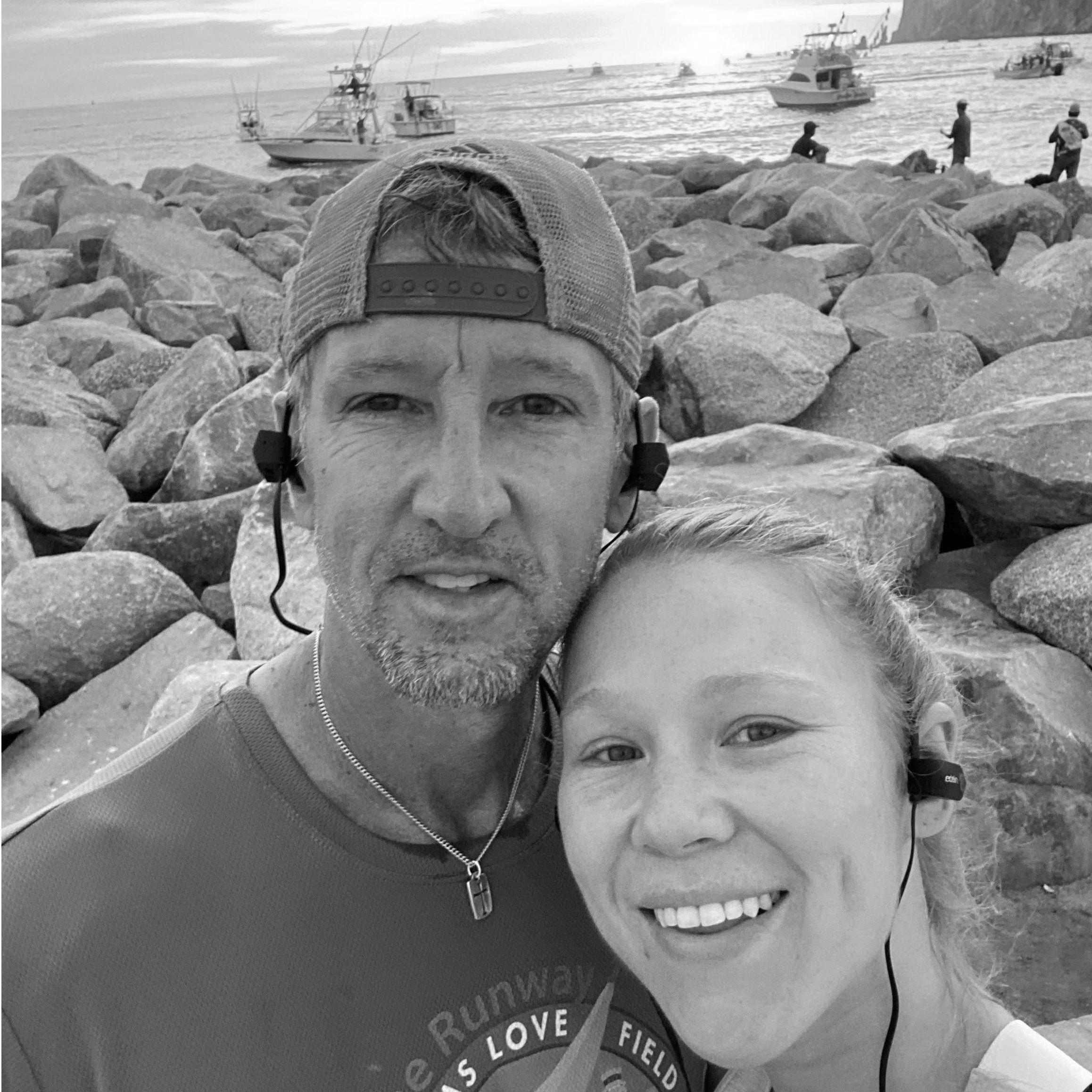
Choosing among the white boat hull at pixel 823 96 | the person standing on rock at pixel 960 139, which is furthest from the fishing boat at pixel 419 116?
the person standing on rock at pixel 960 139

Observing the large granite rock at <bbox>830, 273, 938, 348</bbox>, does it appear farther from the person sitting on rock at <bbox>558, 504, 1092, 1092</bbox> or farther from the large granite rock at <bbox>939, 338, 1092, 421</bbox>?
the person sitting on rock at <bbox>558, 504, 1092, 1092</bbox>

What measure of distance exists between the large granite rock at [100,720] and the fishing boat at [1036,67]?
207 feet

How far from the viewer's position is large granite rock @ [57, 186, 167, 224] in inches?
719

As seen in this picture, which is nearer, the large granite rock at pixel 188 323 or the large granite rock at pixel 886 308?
the large granite rock at pixel 886 308

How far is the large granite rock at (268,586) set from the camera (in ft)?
14.6

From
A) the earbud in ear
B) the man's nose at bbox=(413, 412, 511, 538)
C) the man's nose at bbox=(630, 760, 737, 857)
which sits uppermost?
the man's nose at bbox=(413, 412, 511, 538)

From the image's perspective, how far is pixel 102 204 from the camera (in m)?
18.5

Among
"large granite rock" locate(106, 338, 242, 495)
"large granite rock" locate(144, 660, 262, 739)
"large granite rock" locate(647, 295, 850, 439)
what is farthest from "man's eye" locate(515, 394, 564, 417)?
"large granite rock" locate(106, 338, 242, 495)

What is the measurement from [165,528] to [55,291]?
743 centimetres

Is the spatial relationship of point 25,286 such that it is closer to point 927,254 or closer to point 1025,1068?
point 927,254

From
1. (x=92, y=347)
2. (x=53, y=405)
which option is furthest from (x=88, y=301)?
(x=53, y=405)

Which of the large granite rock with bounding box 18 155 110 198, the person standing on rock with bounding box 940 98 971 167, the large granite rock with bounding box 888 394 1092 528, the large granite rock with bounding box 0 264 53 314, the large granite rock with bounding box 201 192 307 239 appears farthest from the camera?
the person standing on rock with bounding box 940 98 971 167

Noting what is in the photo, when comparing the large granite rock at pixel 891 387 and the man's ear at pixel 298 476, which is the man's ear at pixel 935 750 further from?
the large granite rock at pixel 891 387

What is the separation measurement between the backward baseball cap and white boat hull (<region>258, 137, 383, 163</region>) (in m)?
42.6
